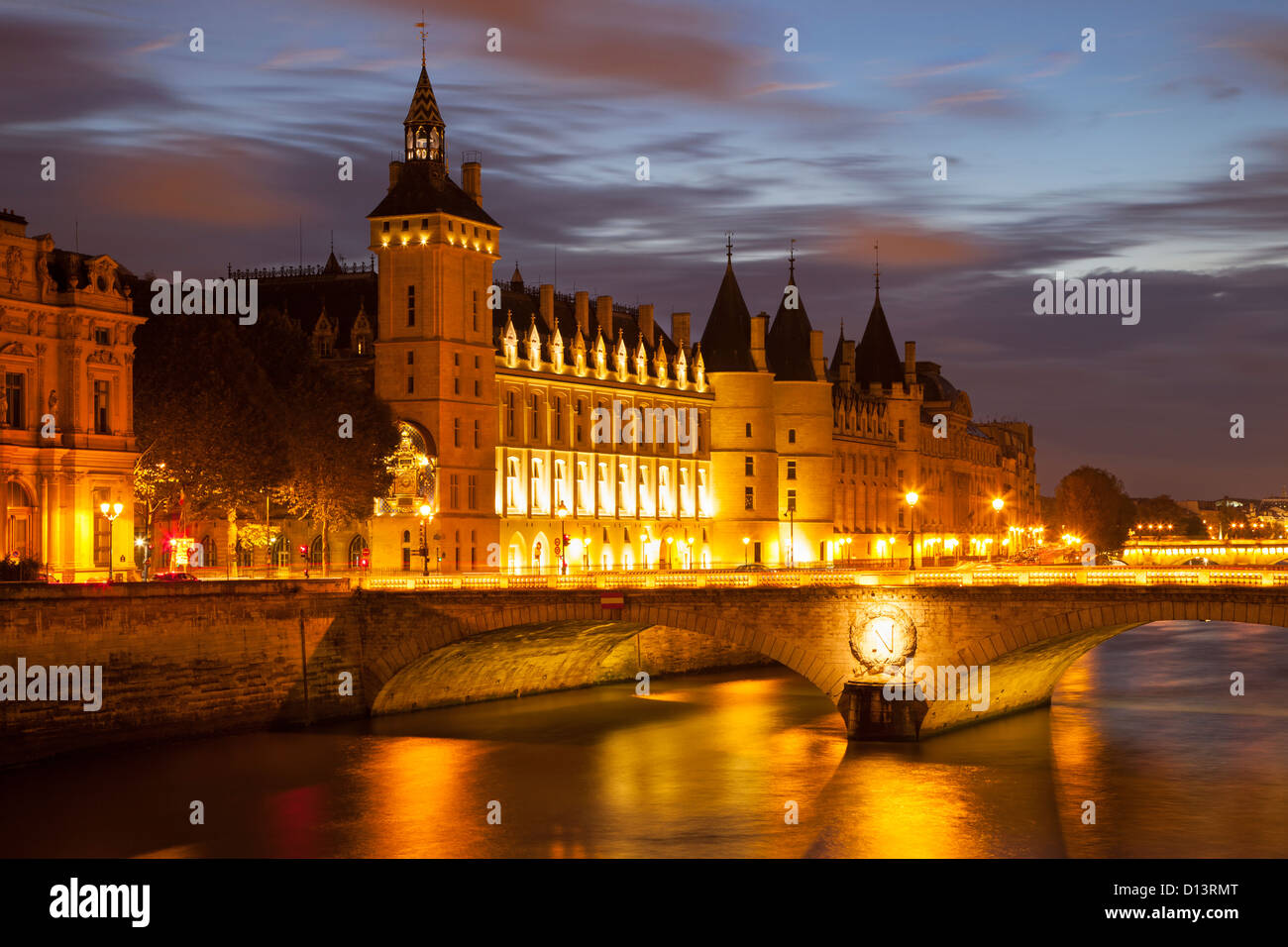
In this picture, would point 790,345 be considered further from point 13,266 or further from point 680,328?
point 13,266

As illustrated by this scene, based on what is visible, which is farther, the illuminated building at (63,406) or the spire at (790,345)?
the spire at (790,345)

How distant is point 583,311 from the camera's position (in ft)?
433

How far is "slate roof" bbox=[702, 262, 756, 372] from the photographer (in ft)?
468

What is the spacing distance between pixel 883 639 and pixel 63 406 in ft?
113

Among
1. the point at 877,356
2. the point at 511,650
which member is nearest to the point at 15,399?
the point at 511,650

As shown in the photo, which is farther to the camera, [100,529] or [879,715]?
[100,529]

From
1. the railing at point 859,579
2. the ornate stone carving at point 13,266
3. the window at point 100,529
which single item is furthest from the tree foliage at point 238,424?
the railing at point 859,579

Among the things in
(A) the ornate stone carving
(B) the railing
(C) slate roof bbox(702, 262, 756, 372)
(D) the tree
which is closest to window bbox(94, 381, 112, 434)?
(A) the ornate stone carving

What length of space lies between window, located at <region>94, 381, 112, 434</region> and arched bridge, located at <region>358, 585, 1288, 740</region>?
1365 cm

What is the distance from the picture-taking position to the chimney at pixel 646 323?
13925 centimetres

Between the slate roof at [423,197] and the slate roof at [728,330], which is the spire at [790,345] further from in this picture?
the slate roof at [423,197]

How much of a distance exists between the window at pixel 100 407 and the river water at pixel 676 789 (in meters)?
17.0

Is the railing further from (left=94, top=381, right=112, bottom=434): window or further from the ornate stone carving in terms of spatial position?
the ornate stone carving
